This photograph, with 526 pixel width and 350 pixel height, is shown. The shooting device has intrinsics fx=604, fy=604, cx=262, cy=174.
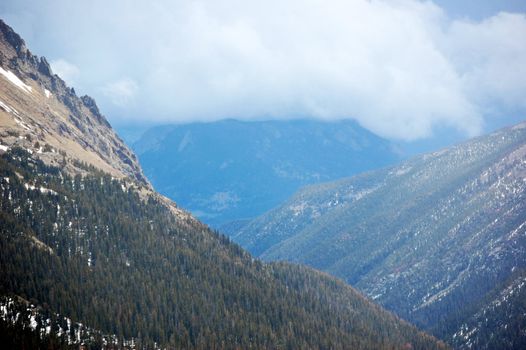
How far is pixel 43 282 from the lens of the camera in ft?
636

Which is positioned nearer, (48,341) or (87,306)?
(48,341)

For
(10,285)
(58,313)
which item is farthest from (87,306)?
(10,285)

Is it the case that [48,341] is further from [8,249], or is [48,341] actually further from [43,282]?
[8,249]

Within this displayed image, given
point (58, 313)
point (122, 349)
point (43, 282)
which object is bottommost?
point (122, 349)

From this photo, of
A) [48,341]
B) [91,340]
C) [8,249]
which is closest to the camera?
[48,341]

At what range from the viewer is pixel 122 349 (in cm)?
18838

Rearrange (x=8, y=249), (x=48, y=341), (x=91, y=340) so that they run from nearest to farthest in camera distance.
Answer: (x=48, y=341)
(x=91, y=340)
(x=8, y=249)

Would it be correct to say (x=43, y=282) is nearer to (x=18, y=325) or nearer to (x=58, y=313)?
(x=58, y=313)

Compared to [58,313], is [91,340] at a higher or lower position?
lower

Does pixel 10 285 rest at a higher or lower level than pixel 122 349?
higher

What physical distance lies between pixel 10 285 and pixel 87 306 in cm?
2663

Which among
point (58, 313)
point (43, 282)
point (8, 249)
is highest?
point (8, 249)

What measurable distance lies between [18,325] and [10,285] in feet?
80.2

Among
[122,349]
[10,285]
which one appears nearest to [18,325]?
[10,285]
